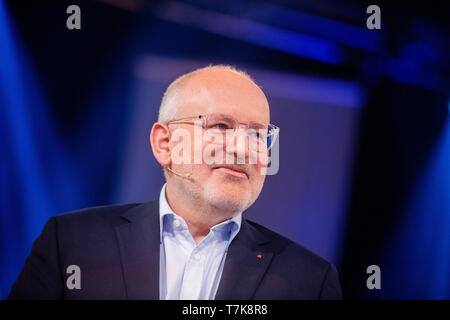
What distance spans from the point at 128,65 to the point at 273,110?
750mm

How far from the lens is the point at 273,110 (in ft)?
6.85

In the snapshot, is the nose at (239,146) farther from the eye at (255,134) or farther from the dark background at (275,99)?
the dark background at (275,99)

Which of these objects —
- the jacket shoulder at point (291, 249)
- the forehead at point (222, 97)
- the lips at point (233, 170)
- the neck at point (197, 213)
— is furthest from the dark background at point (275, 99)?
the lips at point (233, 170)

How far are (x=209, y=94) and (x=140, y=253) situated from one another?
743 mm

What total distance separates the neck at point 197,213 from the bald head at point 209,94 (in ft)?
1.18

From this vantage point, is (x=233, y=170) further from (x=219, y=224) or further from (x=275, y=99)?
(x=275, y=99)

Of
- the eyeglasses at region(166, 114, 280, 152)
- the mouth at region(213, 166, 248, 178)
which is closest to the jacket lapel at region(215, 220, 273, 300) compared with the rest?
the mouth at region(213, 166, 248, 178)

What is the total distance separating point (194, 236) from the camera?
1874 mm

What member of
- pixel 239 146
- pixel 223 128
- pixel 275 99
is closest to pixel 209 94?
pixel 223 128

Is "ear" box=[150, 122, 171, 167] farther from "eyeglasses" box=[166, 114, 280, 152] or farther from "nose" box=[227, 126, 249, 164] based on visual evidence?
"nose" box=[227, 126, 249, 164]

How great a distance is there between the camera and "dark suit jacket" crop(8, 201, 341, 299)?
1.75 m
